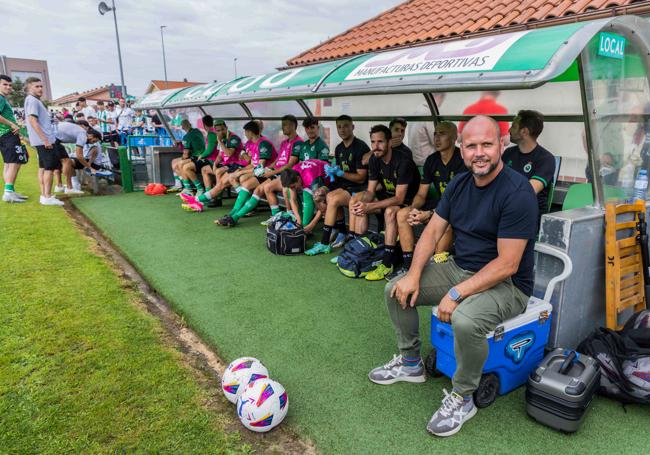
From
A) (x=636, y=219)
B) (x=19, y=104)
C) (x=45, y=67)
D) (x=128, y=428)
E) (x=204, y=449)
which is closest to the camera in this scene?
(x=204, y=449)

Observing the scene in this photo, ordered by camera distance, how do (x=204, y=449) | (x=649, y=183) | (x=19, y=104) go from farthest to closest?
1. (x=19, y=104)
2. (x=649, y=183)
3. (x=204, y=449)

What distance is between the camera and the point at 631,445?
6.41 feet

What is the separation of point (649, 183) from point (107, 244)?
560cm

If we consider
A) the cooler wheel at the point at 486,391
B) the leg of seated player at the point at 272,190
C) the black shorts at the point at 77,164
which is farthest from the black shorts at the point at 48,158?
the cooler wheel at the point at 486,391

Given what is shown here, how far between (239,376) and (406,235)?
2.22 m

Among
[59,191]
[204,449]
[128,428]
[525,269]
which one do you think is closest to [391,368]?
[525,269]

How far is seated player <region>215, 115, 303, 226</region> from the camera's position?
5.86m

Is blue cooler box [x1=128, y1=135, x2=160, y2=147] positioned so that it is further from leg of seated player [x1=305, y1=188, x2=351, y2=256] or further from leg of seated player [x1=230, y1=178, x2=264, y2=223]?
leg of seated player [x1=305, y1=188, x2=351, y2=256]

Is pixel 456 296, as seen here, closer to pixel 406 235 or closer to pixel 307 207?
pixel 406 235

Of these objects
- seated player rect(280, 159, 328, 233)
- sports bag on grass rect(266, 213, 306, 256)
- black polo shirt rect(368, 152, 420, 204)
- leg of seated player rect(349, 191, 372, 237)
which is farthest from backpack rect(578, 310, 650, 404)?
seated player rect(280, 159, 328, 233)

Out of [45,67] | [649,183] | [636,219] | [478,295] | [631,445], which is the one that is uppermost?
[45,67]

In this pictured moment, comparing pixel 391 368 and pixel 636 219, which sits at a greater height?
pixel 636 219

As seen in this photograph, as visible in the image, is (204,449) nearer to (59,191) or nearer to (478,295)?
(478,295)

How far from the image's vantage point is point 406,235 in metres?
3.95
